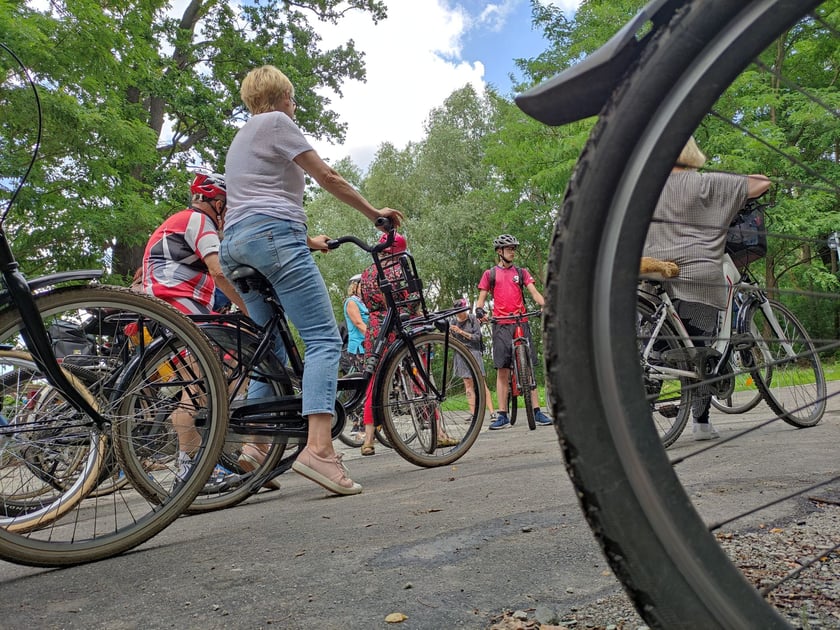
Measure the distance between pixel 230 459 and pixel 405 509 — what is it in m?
1.30

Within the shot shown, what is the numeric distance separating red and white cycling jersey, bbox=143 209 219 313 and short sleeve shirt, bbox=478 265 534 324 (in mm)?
4581

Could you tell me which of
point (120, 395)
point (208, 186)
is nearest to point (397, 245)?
point (208, 186)

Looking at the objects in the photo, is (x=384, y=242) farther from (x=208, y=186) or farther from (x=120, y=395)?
(x=120, y=395)

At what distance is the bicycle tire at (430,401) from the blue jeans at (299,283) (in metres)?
0.91

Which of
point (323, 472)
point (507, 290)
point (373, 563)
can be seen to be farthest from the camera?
point (507, 290)

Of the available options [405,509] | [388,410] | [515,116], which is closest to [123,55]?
[388,410]

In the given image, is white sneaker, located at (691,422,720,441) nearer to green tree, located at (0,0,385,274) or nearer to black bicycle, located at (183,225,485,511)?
black bicycle, located at (183,225,485,511)

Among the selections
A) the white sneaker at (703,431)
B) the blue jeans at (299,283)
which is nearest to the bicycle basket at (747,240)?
the white sneaker at (703,431)

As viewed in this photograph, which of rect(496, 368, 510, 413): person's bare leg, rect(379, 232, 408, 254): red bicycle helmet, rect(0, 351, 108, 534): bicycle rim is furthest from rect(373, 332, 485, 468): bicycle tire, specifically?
rect(496, 368, 510, 413): person's bare leg

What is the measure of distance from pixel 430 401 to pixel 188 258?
5.69 ft

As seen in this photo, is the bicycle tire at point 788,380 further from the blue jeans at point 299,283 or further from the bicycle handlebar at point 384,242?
the blue jeans at point 299,283

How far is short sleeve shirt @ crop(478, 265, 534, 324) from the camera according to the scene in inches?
314

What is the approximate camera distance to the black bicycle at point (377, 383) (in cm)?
312

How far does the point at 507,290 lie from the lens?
8078mm
